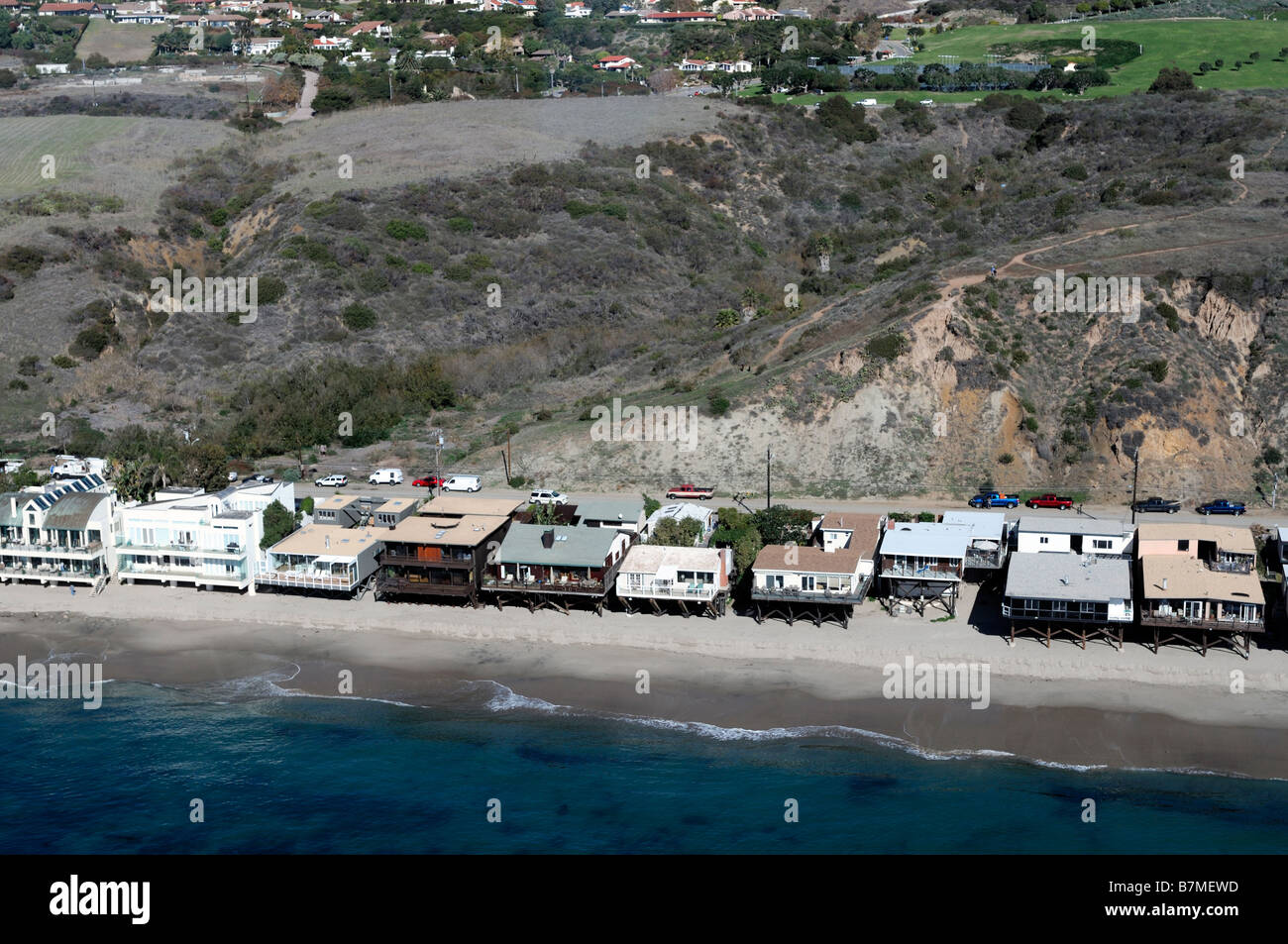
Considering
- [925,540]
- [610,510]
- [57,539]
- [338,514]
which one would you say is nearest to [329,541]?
[338,514]

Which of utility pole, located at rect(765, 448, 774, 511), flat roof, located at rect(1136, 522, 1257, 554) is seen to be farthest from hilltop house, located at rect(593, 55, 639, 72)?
flat roof, located at rect(1136, 522, 1257, 554)

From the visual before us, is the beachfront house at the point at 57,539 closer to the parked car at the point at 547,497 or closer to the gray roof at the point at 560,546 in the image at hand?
the gray roof at the point at 560,546

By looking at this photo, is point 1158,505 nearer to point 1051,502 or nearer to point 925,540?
→ point 1051,502

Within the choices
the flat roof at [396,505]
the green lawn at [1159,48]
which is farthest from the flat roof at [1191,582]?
the green lawn at [1159,48]
